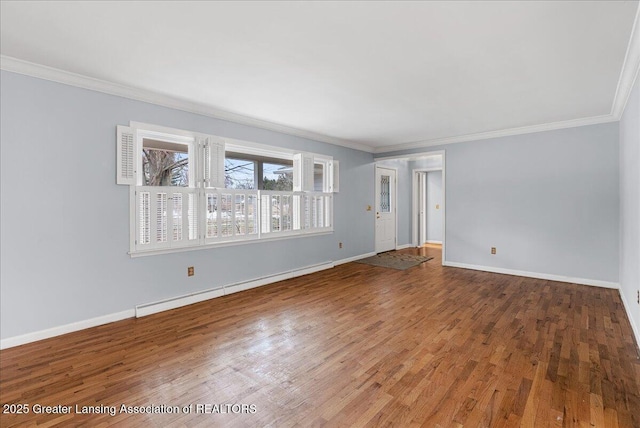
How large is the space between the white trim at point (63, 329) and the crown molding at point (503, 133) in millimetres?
5379

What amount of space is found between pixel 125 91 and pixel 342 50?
2.37 meters

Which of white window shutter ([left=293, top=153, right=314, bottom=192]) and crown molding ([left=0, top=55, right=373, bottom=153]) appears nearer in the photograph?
crown molding ([left=0, top=55, right=373, bottom=153])

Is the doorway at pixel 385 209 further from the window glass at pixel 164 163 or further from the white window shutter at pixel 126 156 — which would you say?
the white window shutter at pixel 126 156

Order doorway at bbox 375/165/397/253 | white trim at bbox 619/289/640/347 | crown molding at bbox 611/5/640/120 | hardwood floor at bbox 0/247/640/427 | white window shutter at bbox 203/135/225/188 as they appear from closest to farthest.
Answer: hardwood floor at bbox 0/247/640/427 < crown molding at bbox 611/5/640/120 < white trim at bbox 619/289/640/347 < white window shutter at bbox 203/135/225/188 < doorway at bbox 375/165/397/253

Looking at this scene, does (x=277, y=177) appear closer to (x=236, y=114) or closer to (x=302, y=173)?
(x=302, y=173)

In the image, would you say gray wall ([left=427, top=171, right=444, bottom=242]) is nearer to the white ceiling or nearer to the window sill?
the window sill

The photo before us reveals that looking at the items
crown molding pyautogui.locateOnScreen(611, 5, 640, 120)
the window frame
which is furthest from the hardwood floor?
crown molding pyautogui.locateOnScreen(611, 5, 640, 120)

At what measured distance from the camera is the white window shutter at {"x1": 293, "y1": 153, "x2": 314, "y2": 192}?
520 centimetres

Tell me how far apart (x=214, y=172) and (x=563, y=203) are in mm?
5111

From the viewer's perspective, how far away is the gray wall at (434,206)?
8953 millimetres

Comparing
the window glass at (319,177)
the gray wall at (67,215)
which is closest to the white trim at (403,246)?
the window glass at (319,177)

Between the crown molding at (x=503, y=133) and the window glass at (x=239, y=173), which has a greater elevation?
the crown molding at (x=503, y=133)

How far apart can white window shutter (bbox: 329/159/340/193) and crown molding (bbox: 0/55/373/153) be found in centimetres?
111

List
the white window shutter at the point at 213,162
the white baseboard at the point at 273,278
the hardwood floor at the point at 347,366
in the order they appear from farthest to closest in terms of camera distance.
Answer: the white baseboard at the point at 273,278 < the white window shutter at the point at 213,162 < the hardwood floor at the point at 347,366
